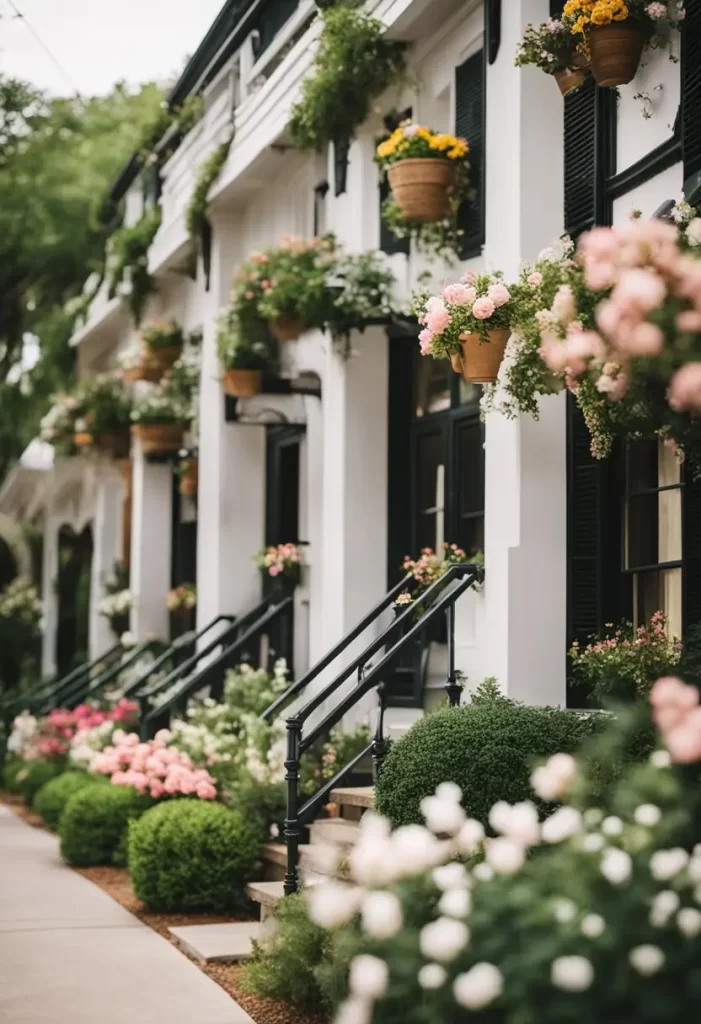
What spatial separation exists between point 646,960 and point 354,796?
7286 millimetres

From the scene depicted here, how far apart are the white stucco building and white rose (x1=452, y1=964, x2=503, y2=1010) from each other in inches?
184

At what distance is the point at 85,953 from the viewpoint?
30.4ft

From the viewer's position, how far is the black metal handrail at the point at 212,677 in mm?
13938

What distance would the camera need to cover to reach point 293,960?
25.4 ft

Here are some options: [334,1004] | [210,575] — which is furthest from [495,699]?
[210,575]

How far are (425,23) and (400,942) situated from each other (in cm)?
892

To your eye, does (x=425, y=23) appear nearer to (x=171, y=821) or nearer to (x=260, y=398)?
(x=260, y=398)

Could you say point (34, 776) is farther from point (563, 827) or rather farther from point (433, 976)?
point (433, 976)

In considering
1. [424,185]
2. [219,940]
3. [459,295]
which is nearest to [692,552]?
[459,295]

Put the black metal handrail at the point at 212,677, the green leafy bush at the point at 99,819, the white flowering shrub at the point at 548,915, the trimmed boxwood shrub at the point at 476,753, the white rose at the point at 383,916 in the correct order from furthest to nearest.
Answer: the black metal handrail at the point at 212,677, the green leafy bush at the point at 99,819, the trimmed boxwood shrub at the point at 476,753, the white rose at the point at 383,916, the white flowering shrub at the point at 548,915

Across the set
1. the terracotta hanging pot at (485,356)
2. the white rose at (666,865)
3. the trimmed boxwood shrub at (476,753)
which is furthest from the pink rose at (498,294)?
the white rose at (666,865)

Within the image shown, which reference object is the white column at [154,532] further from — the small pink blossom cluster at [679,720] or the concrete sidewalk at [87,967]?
the small pink blossom cluster at [679,720]

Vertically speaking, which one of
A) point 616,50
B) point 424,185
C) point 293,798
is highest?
point 616,50

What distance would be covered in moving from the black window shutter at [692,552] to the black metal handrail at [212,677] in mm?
6609
